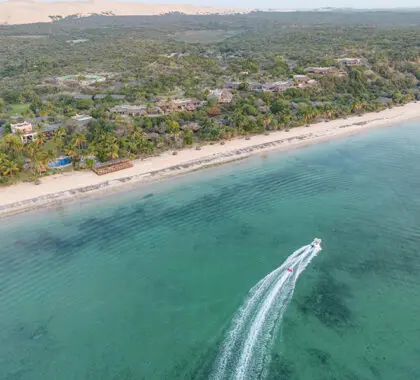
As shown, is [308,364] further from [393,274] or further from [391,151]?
[391,151]

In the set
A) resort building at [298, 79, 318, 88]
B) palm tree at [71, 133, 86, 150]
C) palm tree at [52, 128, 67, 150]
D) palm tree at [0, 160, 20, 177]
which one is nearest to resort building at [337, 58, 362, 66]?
resort building at [298, 79, 318, 88]

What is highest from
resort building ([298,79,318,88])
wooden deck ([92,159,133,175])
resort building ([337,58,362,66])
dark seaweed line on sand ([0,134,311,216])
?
resort building ([337,58,362,66])

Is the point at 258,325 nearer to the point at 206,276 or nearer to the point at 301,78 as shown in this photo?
the point at 206,276

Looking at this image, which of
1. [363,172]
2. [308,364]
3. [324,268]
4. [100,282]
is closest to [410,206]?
[363,172]

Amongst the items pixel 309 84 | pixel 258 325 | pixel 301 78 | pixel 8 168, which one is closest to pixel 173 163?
pixel 8 168

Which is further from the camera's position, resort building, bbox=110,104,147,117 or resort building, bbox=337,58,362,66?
resort building, bbox=337,58,362,66

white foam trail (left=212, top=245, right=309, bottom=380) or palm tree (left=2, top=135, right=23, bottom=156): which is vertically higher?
palm tree (left=2, top=135, right=23, bottom=156)

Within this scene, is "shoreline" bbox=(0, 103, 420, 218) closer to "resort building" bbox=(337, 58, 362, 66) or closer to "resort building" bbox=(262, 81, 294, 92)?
"resort building" bbox=(262, 81, 294, 92)

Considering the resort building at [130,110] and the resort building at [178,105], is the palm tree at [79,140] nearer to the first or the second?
the resort building at [130,110]
